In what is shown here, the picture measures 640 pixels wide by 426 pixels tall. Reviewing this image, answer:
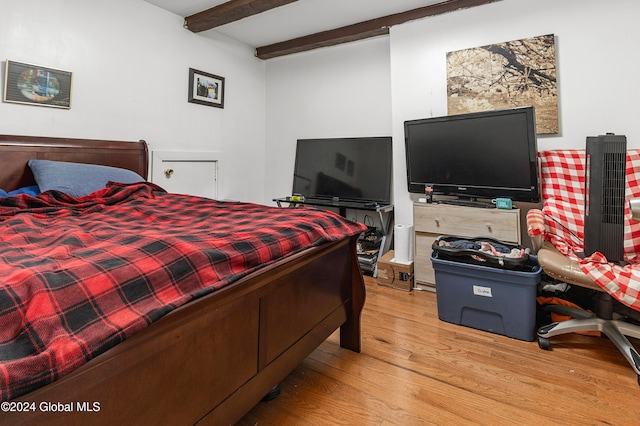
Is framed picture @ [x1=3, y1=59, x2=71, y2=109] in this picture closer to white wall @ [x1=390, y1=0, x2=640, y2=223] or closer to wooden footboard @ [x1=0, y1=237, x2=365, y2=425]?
wooden footboard @ [x1=0, y1=237, x2=365, y2=425]

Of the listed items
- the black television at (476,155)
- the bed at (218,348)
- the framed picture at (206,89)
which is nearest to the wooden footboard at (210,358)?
the bed at (218,348)

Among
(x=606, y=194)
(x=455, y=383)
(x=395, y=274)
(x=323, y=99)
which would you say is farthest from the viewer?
(x=323, y=99)

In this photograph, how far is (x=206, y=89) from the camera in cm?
343

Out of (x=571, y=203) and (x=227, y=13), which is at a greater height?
(x=227, y=13)

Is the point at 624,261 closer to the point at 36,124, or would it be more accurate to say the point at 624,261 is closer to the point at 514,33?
the point at 514,33

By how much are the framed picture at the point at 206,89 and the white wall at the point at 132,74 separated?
0.20ft

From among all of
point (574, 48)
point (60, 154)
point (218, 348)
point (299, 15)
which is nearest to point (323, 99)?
point (299, 15)

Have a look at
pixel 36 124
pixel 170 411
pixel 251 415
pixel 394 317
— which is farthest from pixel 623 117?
pixel 36 124

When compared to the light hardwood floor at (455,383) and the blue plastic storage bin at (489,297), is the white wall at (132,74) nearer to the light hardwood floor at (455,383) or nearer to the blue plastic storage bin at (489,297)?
the light hardwood floor at (455,383)

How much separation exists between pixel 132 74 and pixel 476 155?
9.36ft

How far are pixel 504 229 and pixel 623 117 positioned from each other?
1.04m

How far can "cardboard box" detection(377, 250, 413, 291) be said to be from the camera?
9.12 ft

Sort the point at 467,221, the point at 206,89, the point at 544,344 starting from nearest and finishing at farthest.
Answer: the point at 544,344 → the point at 467,221 → the point at 206,89

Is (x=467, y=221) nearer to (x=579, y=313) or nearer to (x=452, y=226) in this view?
(x=452, y=226)
